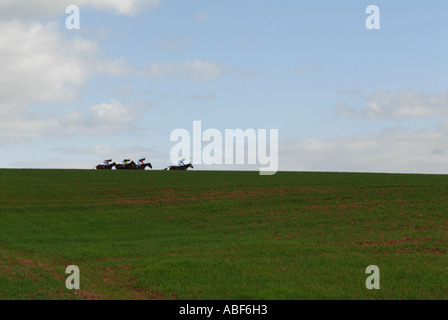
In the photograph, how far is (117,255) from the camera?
23.7m

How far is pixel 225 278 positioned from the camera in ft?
58.0

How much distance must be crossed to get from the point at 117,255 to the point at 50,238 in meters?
7.37

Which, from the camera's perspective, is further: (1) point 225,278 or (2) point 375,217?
(2) point 375,217

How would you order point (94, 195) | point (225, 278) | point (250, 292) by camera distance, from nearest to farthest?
point (250, 292)
point (225, 278)
point (94, 195)

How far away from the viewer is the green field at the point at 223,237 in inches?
663

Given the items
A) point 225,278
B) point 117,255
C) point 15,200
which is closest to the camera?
point 225,278

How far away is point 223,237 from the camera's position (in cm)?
2831

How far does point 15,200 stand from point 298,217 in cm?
Answer: 2505

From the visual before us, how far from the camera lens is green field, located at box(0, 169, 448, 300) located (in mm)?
16844
